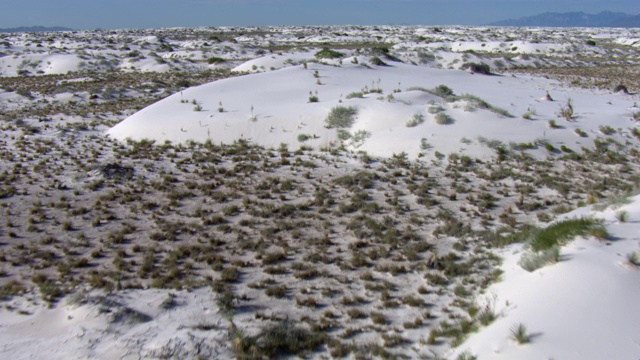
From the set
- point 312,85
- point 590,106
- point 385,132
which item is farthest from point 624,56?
point 385,132

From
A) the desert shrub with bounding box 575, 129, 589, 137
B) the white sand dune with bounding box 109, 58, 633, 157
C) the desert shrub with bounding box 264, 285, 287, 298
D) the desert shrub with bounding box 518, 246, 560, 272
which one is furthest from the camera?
the desert shrub with bounding box 575, 129, 589, 137

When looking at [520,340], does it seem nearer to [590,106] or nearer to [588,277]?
[588,277]

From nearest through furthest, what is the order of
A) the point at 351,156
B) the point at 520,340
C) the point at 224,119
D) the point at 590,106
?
the point at 520,340 < the point at 351,156 < the point at 224,119 < the point at 590,106

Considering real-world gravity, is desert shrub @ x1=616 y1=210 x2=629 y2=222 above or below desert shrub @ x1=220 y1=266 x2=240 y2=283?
above

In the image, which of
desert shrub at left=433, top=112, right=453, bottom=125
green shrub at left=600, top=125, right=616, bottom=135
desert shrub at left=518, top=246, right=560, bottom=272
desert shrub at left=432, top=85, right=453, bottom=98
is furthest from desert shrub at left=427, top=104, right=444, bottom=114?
desert shrub at left=518, top=246, right=560, bottom=272

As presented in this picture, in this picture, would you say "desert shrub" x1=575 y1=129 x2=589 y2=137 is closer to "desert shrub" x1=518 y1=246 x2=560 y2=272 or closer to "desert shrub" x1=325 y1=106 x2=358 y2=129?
"desert shrub" x1=325 y1=106 x2=358 y2=129

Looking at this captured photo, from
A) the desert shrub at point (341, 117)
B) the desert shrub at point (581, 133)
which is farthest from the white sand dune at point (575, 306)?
the desert shrub at point (341, 117)
